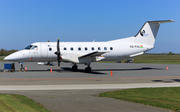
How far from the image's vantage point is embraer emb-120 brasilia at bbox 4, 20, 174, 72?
1013 inches

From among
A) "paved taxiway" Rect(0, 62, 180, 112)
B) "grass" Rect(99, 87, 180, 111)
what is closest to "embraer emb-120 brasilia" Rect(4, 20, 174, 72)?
"paved taxiway" Rect(0, 62, 180, 112)

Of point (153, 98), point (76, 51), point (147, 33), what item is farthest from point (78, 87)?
point (147, 33)

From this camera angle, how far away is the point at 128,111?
757 centimetres

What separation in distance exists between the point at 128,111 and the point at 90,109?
4.78 ft

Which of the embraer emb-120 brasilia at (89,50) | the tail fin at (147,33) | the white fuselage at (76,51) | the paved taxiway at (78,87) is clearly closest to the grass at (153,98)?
the paved taxiway at (78,87)

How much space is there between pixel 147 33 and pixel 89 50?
924cm

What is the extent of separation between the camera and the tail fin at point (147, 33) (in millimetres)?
29516

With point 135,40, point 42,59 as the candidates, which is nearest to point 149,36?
point 135,40

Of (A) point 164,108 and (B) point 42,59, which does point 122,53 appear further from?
(A) point 164,108

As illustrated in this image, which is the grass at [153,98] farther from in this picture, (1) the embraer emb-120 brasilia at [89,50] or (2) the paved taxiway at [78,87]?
(1) the embraer emb-120 brasilia at [89,50]

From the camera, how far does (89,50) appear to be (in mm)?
27438

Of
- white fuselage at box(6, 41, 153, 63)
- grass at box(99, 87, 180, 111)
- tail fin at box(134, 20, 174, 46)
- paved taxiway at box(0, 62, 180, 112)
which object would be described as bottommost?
grass at box(99, 87, 180, 111)

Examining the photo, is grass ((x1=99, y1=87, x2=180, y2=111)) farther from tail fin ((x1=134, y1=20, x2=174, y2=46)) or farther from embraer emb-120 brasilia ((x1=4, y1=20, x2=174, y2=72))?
tail fin ((x1=134, y1=20, x2=174, y2=46))

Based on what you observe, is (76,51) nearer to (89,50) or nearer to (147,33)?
(89,50)
